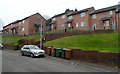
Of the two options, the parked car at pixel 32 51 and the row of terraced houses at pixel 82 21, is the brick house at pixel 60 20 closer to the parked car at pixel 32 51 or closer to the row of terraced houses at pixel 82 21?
the row of terraced houses at pixel 82 21

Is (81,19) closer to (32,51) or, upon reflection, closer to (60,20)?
(60,20)

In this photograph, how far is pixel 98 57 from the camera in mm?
19312

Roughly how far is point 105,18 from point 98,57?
3421cm

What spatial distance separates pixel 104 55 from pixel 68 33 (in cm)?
2496

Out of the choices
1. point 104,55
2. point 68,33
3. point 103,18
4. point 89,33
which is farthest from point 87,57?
point 103,18

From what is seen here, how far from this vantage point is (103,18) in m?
52.8

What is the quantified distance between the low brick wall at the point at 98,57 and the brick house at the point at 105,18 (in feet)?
89.3

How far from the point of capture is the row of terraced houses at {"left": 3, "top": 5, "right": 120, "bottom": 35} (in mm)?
50794

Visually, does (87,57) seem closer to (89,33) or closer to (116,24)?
(89,33)

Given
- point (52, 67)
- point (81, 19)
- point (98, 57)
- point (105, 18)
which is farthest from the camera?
point (81, 19)

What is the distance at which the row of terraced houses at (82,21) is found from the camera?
50.8 meters

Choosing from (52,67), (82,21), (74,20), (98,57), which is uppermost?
(74,20)

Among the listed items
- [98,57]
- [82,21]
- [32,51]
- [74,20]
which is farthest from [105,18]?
[98,57]

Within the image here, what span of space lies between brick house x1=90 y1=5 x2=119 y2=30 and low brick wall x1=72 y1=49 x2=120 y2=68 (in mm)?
27221
